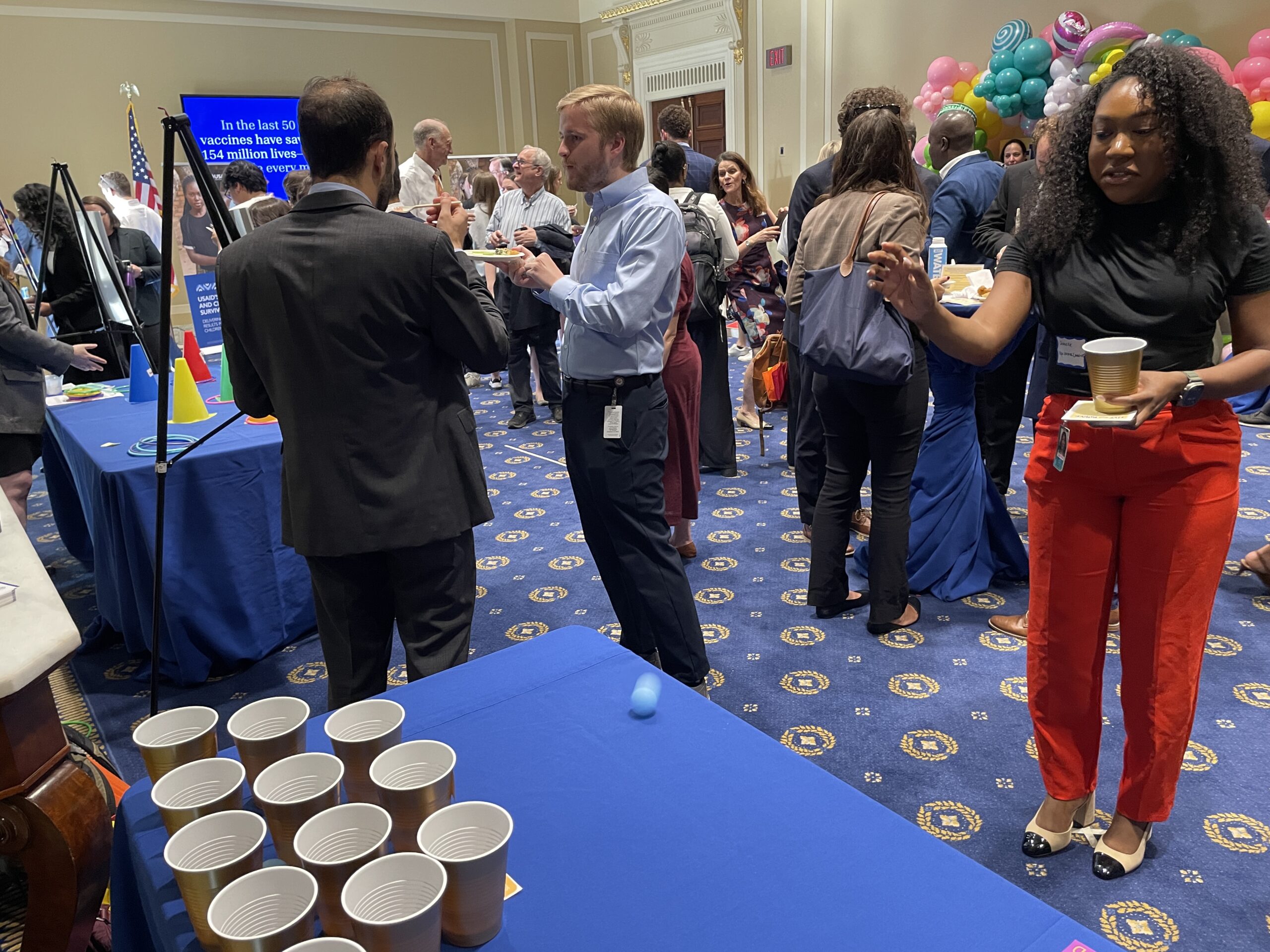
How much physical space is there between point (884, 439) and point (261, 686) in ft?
6.40

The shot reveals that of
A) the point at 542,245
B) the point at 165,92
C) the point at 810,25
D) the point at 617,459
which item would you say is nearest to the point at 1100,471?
the point at 617,459

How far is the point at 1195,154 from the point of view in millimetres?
1423

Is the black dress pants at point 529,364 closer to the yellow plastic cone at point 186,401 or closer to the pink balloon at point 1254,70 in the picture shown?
the yellow plastic cone at point 186,401

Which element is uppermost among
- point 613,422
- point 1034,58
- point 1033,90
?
point 1034,58

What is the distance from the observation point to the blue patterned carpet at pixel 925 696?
168cm

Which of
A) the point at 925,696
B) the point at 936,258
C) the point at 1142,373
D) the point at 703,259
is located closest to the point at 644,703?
the point at 1142,373

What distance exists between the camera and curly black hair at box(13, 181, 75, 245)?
4.30 meters

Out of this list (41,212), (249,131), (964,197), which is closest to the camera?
(964,197)

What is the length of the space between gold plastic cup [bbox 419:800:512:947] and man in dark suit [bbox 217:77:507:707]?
0.96m

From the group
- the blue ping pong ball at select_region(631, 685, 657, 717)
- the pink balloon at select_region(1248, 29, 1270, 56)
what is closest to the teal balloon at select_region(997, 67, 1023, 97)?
the pink balloon at select_region(1248, 29, 1270, 56)

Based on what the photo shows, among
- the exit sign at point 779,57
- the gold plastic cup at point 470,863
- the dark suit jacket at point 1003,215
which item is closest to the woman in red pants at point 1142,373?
the gold plastic cup at point 470,863

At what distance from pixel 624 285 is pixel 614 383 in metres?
0.23

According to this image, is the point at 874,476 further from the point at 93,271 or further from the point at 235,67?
the point at 235,67

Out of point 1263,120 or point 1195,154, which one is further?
point 1263,120
